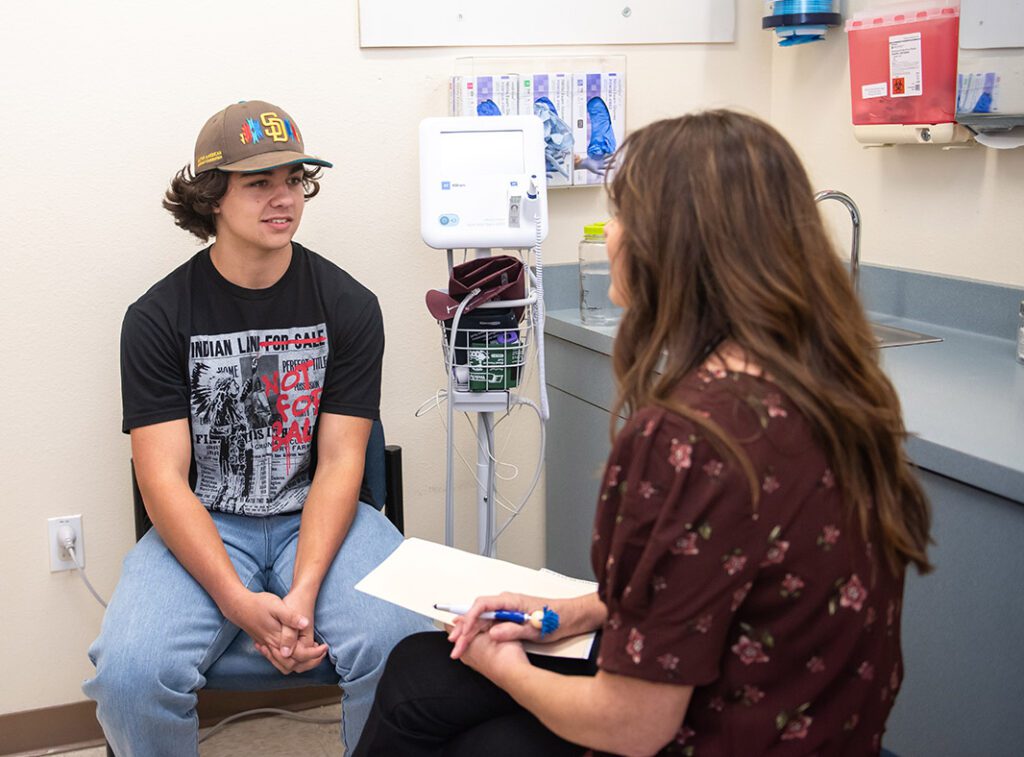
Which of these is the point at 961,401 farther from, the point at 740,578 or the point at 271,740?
the point at 271,740

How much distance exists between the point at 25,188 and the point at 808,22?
5.29 ft

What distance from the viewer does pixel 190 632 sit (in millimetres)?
1715

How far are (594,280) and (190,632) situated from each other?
118 centimetres

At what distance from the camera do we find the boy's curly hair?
1846 millimetres

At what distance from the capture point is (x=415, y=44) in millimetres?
2254

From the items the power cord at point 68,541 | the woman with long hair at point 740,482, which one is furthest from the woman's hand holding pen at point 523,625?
the power cord at point 68,541

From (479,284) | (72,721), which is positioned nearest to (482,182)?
(479,284)

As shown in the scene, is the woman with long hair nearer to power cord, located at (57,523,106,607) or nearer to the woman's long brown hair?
the woman's long brown hair

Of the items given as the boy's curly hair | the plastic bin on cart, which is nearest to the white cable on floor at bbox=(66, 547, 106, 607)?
the boy's curly hair

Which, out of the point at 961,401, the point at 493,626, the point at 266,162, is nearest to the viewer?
the point at 493,626

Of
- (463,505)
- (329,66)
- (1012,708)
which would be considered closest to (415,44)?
(329,66)

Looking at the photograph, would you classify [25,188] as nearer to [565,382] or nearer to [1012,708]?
[565,382]

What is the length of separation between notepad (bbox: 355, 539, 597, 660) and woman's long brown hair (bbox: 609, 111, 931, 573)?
40cm

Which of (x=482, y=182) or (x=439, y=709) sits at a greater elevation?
(x=482, y=182)
